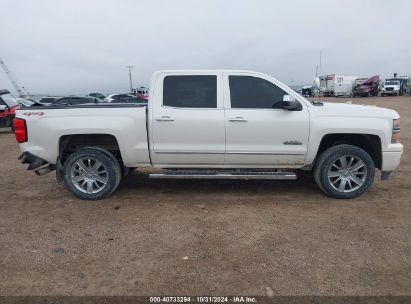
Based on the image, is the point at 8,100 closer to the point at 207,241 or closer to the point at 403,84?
the point at 207,241

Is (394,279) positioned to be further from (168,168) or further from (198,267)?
(168,168)

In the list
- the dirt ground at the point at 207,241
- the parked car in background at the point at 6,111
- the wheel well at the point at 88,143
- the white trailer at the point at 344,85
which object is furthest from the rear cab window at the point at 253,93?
the white trailer at the point at 344,85

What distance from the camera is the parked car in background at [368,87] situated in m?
47.9

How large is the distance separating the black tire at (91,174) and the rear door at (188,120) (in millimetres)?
663

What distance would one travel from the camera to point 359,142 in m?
5.57

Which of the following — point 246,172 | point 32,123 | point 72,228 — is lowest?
point 72,228

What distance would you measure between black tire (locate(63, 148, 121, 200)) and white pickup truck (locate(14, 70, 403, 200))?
0.01 meters

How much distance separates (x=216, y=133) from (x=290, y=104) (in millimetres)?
1113

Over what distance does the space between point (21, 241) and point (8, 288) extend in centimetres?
103

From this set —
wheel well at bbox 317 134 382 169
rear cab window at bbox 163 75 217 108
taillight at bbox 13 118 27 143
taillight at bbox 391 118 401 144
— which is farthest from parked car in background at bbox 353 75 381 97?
taillight at bbox 13 118 27 143

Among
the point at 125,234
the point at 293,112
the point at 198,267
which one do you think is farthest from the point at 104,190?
the point at 293,112

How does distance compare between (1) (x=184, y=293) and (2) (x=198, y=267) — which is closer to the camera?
(1) (x=184, y=293)

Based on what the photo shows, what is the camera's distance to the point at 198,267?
11.2 feet

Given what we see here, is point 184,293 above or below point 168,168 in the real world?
below
